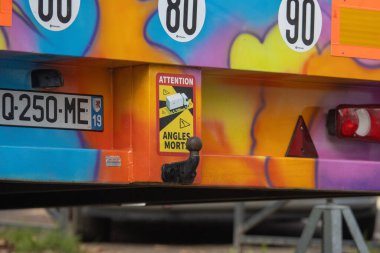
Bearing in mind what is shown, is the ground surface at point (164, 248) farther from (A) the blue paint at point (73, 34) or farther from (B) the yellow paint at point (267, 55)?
(A) the blue paint at point (73, 34)

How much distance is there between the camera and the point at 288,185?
410 centimetres

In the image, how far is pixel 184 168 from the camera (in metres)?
3.72

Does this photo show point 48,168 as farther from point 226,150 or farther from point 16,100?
point 226,150

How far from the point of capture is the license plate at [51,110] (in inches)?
142

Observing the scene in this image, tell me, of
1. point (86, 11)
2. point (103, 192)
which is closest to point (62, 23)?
point (86, 11)

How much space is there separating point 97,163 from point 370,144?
138 cm

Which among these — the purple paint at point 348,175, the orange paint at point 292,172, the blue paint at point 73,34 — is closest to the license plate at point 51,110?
the blue paint at point 73,34

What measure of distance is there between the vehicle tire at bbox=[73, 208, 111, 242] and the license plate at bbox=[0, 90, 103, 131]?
247 inches

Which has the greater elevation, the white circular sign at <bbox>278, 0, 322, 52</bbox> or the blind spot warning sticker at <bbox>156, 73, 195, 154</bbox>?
the white circular sign at <bbox>278, 0, 322, 52</bbox>

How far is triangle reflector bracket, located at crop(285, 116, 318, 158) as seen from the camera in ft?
13.9

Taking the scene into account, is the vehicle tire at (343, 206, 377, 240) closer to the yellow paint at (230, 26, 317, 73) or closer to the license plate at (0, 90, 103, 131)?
the yellow paint at (230, 26, 317, 73)

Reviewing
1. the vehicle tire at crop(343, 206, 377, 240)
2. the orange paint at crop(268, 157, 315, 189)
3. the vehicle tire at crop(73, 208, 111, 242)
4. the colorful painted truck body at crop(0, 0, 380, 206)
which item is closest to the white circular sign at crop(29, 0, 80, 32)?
the colorful painted truck body at crop(0, 0, 380, 206)

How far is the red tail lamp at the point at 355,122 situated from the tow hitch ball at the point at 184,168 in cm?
85

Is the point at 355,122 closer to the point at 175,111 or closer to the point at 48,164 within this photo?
the point at 175,111
